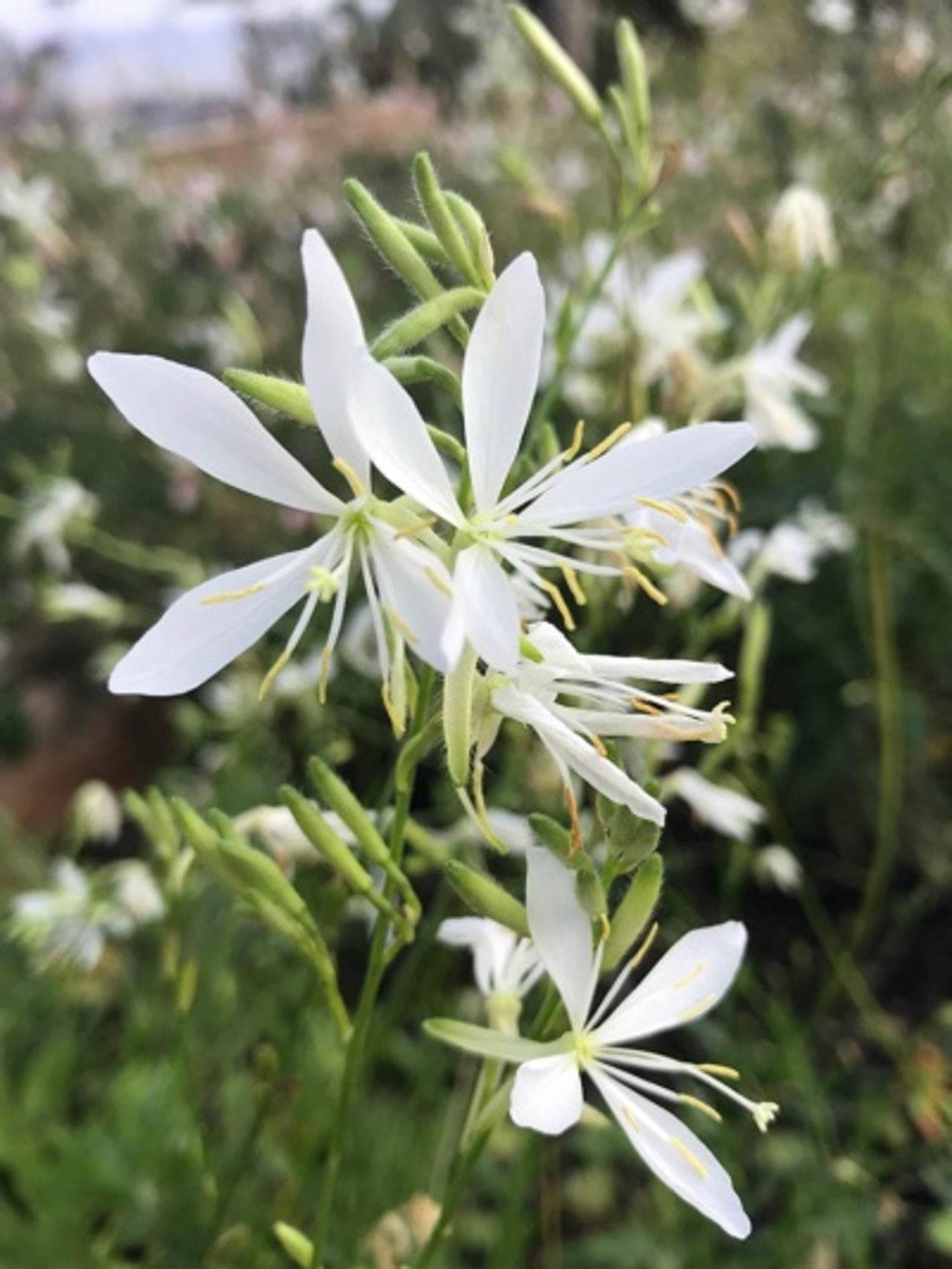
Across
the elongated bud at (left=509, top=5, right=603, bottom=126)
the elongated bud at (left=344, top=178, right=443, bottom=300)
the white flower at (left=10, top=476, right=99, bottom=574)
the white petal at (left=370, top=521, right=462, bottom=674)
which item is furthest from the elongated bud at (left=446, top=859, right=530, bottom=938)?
the white flower at (left=10, top=476, right=99, bottom=574)

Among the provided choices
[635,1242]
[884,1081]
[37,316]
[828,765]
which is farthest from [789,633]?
[37,316]

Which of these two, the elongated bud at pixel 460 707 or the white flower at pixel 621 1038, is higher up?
the elongated bud at pixel 460 707

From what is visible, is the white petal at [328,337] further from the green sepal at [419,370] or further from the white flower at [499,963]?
the white flower at [499,963]

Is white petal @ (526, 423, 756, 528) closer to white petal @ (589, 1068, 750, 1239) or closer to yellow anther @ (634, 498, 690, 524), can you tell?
yellow anther @ (634, 498, 690, 524)

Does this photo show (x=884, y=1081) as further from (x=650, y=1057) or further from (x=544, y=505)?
(x=544, y=505)

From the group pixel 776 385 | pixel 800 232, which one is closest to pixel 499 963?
pixel 776 385

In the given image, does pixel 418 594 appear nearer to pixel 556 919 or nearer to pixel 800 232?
pixel 556 919

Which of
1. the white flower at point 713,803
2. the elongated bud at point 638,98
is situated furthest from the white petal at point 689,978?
the elongated bud at point 638,98
